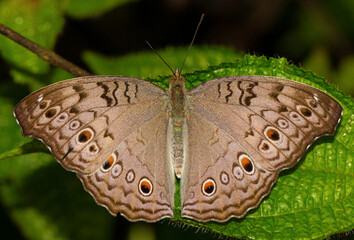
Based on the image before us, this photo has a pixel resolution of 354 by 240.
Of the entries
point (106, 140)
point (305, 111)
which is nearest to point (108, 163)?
point (106, 140)

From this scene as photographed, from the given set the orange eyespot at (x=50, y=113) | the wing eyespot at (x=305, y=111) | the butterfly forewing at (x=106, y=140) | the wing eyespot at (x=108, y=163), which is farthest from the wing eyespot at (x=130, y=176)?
the wing eyespot at (x=305, y=111)

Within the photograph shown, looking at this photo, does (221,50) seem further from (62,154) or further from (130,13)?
(62,154)

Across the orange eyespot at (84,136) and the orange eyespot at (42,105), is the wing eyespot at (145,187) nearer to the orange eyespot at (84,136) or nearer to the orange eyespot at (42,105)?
the orange eyespot at (84,136)

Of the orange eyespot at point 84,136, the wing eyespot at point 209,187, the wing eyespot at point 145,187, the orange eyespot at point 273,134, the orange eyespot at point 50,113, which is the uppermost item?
the orange eyespot at point 273,134

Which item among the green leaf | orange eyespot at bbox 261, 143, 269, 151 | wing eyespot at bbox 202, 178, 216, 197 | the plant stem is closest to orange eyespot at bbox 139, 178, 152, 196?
wing eyespot at bbox 202, 178, 216, 197

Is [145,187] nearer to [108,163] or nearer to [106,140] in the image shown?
[108,163]
